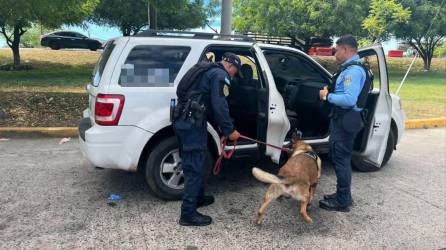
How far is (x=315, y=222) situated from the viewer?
4.05 meters

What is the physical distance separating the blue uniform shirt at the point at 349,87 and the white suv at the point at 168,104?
77cm

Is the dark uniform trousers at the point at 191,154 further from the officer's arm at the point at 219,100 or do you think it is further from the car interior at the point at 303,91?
the car interior at the point at 303,91

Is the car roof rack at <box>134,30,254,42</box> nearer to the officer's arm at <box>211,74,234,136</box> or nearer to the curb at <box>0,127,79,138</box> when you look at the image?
the officer's arm at <box>211,74,234,136</box>

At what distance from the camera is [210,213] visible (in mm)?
4152

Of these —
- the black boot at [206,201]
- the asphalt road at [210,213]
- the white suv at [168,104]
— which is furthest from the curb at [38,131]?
the black boot at [206,201]

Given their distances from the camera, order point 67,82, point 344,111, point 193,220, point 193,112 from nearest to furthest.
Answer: point 193,112 < point 193,220 < point 344,111 < point 67,82

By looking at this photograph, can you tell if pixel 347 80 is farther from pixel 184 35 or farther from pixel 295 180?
pixel 184 35

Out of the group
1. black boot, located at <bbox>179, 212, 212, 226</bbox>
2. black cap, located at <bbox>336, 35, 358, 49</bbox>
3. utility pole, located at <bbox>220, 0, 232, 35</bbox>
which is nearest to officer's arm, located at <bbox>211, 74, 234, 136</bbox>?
black boot, located at <bbox>179, 212, 212, 226</bbox>

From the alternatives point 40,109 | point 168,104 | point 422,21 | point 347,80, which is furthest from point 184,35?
point 422,21

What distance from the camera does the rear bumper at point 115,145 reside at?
399 cm

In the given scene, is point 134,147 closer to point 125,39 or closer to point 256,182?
point 125,39

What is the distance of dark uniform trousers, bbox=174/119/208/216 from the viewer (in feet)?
11.8

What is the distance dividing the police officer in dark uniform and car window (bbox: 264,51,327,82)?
157cm

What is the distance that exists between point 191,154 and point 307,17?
59.6ft
